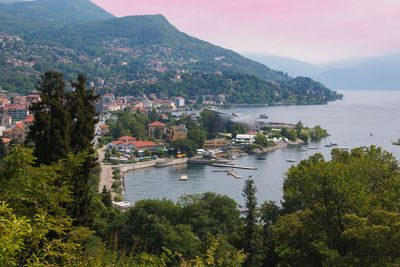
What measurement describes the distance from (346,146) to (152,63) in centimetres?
4406

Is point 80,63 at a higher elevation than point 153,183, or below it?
higher

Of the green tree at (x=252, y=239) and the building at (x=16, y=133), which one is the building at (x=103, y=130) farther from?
the green tree at (x=252, y=239)

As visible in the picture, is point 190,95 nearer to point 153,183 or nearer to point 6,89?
point 6,89

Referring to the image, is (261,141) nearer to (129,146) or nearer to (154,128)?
(154,128)

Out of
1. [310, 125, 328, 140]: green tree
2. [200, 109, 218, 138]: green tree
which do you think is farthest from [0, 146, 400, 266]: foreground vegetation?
[310, 125, 328, 140]: green tree

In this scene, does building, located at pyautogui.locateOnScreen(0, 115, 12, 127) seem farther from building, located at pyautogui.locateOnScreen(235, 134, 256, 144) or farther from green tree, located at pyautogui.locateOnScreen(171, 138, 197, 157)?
building, located at pyautogui.locateOnScreen(235, 134, 256, 144)

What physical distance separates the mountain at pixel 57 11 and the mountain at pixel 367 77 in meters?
62.6

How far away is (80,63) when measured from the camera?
52.1m

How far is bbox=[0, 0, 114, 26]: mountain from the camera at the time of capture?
260ft

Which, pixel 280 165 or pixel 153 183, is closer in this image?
pixel 153 183

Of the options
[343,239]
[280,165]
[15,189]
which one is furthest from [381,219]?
[280,165]

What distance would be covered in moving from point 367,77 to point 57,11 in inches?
3016

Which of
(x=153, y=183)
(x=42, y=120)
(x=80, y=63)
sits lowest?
(x=153, y=183)

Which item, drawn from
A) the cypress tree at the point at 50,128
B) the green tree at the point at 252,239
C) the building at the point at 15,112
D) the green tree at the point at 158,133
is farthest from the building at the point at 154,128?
the cypress tree at the point at 50,128
